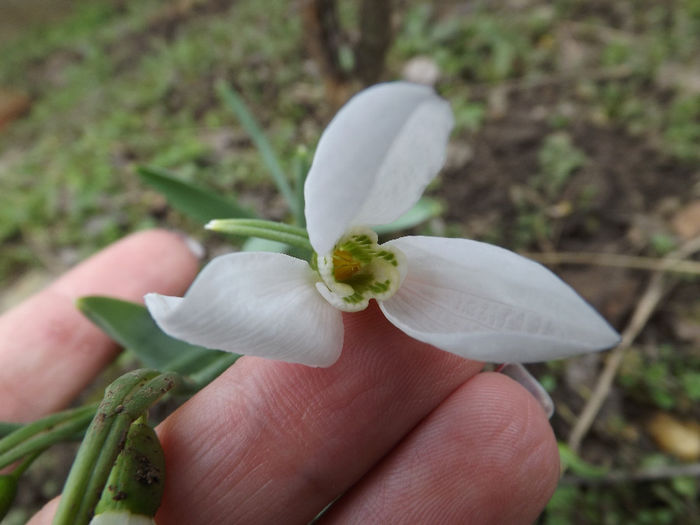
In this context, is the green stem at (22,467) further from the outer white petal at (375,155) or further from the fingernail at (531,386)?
the fingernail at (531,386)

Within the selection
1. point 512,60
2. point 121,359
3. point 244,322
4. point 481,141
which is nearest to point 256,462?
point 244,322

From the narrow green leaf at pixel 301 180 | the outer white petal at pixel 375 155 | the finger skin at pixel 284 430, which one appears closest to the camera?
the outer white petal at pixel 375 155

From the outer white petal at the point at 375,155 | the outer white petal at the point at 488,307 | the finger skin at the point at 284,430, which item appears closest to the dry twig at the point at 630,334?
the finger skin at the point at 284,430

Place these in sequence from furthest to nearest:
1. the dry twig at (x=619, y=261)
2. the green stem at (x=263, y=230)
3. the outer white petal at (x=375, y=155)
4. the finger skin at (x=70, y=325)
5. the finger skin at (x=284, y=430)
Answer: the dry twig at (x=619, y=261), the finger skin at (x=70, y=325), the finger skin at (x=284, y=430), the green stem at (x=263, y=230), the outer white petal at (x=375, y=155)

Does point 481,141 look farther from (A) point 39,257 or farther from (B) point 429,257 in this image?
(A) point 39,257

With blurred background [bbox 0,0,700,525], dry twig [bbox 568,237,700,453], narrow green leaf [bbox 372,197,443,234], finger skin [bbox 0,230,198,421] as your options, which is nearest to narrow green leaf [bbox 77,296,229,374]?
finger skin [bbox 0,230,198,421]

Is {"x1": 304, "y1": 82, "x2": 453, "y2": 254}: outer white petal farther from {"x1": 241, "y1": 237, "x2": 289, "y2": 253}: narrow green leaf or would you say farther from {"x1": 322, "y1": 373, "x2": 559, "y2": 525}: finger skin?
{"x1": 322, "y1": 373, "x2": 559, "y2": 525}: finger skin
